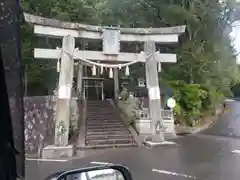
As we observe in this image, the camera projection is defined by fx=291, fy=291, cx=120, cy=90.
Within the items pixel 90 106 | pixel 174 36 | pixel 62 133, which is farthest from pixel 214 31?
pixel 62 133

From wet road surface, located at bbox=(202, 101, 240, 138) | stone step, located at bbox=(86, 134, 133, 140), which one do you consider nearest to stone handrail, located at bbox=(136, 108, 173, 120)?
stone step, located at bbox=(86, 134, 133, 140)

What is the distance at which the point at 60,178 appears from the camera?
145cm

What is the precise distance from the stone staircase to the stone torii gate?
1.57 m

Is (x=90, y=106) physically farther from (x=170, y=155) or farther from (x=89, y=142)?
(x=170, y=155)

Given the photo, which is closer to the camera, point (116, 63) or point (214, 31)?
point (116, 63)

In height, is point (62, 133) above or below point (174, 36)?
below

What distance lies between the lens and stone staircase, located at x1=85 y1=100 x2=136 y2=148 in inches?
482

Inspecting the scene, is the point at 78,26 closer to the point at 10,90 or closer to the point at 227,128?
the point at 227,128

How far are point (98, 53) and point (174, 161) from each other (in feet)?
16.9

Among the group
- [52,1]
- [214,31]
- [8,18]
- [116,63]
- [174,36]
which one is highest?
[52,1]

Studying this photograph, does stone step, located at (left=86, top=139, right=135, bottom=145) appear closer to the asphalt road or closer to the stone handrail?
the asphalt road

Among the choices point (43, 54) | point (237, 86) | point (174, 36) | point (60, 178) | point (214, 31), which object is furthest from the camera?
point (237, 86)

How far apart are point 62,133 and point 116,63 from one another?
12.2 ft

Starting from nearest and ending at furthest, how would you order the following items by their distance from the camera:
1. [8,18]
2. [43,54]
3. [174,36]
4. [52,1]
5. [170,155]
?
[8,18] → [170,155] → [43,54] → [174,36] → [52,1]
